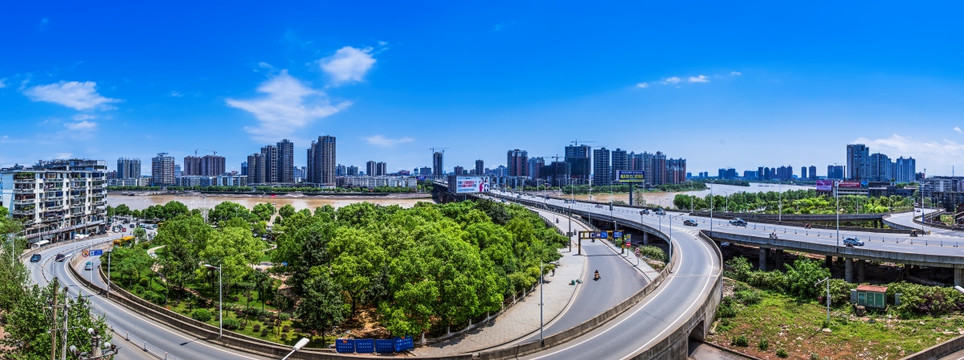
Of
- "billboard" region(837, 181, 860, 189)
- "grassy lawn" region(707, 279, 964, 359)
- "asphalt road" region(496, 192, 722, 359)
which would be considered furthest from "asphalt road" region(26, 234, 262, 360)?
"billboard" region(837, 181, 860, 189)

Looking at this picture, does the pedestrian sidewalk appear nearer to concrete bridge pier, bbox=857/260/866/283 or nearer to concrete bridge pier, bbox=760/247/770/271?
concrete bridge pier, bbox=760/247/770/271

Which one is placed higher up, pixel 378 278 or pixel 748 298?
Result: pixel 378 278

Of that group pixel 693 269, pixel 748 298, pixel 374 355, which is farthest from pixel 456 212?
pixel 374 355

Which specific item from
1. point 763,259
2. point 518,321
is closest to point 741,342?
point 518,321

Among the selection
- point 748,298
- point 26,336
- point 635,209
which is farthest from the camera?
point 635,209

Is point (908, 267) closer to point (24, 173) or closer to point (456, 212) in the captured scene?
point (456, 212)

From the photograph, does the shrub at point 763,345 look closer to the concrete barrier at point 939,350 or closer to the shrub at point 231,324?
the concrete barrier at point 939,350

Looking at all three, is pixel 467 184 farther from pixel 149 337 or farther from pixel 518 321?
pixel 149 337
